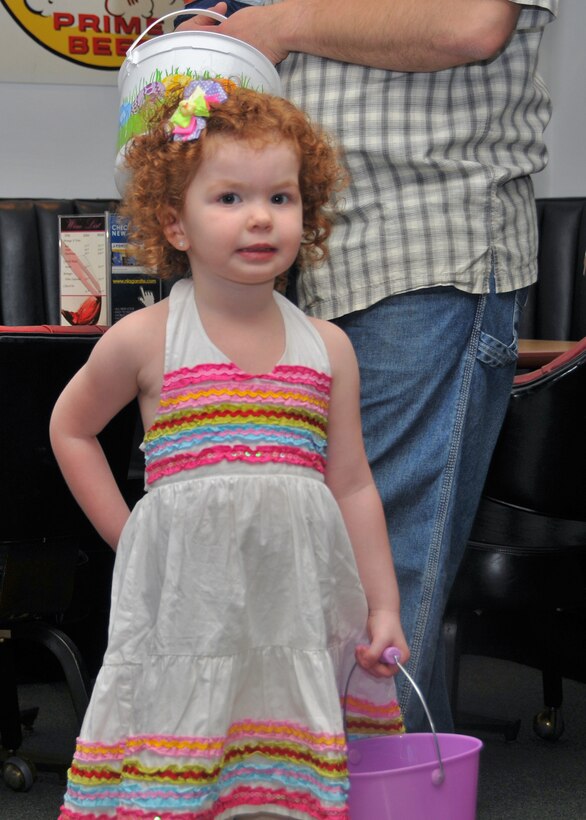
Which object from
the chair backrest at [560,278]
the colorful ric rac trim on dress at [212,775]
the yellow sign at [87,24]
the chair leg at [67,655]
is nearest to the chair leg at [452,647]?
the chair leg at [67,655]

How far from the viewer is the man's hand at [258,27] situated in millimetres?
1281

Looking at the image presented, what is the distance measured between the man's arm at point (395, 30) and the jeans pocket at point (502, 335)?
0.93 ft

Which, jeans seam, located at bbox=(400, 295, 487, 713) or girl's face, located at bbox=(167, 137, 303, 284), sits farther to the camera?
jeans seam, located at bbox=(400, 295, 487, 713)

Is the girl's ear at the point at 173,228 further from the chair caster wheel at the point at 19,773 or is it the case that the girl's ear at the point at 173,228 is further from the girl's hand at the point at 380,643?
the chair caster wheel at the point at 19,773

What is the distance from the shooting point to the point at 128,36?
4.16 m

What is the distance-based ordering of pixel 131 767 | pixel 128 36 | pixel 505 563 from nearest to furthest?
1. pixel 131 767
2. pixel 505 563
3. pixel 128 36

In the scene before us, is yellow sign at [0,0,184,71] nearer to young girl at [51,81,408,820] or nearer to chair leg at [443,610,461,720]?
chair leg at [443,610,461,720]

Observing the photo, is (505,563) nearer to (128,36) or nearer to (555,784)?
(555,784)

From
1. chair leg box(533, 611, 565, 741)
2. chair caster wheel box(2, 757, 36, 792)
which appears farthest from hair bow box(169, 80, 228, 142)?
chair leg box(533, 611, 565, 741)

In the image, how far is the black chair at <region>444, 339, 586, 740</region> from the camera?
6.22 feet

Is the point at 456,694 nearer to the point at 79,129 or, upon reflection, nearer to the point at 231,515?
the point at 231,515

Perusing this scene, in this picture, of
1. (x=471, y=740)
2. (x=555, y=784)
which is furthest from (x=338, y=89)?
(x=555, y=784)

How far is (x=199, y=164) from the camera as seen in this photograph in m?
1.07

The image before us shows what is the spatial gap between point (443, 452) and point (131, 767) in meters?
0.53
